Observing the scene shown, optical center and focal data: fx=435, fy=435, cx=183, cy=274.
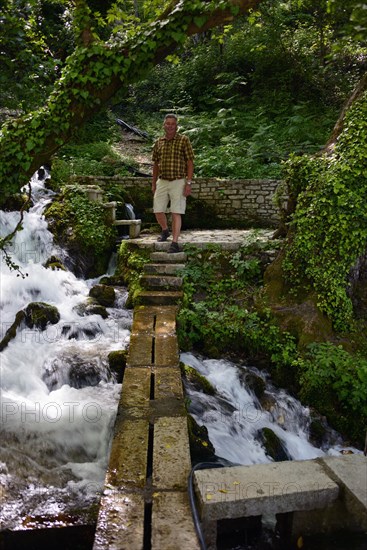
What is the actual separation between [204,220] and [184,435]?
771 centimetres

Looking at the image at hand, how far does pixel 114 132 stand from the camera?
651 inches

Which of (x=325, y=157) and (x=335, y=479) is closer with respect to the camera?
(x=335, y=479)

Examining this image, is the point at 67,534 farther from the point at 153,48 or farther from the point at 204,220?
the point at 204,220

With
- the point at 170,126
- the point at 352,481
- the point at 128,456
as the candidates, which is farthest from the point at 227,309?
the point at 352,481

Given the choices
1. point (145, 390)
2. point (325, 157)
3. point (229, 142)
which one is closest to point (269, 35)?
point (229, 142)

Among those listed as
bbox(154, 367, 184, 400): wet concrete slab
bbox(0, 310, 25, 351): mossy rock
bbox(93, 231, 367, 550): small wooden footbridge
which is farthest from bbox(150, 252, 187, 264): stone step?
bbox(93, 231, 367, 550): small wooden footbridge

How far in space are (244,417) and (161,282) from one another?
9.07 feet

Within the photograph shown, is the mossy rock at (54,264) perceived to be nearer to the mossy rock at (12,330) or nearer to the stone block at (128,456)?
the mossy rock at (12,330)

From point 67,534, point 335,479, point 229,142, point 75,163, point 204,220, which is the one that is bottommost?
point 67,534

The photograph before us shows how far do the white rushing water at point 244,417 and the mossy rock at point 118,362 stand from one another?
2.81 feet

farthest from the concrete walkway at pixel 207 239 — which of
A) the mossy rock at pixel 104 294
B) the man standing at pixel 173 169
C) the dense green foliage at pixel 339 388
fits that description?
the dense green foliage at pixel 339 388

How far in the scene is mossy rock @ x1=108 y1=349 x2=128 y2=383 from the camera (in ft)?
17.9

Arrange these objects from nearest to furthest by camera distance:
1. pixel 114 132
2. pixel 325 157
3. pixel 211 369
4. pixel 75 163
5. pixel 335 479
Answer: pixel 335 479
pixel 211 369
pixel 325 157
pixel 75 163
pixel 114 132

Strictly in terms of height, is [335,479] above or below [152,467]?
above
